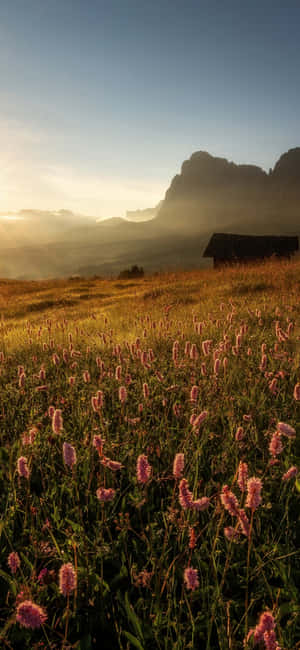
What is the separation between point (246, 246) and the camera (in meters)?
40.0

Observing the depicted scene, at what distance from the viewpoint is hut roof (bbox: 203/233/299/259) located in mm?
39250

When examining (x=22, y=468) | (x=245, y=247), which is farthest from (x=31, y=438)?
(x=245, y=247)

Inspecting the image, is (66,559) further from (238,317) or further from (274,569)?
(238,317)

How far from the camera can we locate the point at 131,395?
10.7 ft

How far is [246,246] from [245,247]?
0.20 m

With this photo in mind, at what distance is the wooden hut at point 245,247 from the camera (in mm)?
39125

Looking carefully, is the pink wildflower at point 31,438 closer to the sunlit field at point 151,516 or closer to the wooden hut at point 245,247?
the sunlit field at point 151,516

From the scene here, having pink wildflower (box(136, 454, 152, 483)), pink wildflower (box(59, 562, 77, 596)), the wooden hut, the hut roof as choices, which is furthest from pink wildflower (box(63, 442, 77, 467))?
the hut roof

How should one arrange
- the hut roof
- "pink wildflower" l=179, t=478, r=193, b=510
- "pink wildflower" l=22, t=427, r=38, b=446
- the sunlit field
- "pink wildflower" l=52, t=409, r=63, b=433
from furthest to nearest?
the hut roof, "pink wildflower" l=22, t=427, r=38, b=446, "pink wildflower" l=52, t=409, r=63, b=433, the sunlit field, "pink wildflower" l=179, t=478, r=193, b=510

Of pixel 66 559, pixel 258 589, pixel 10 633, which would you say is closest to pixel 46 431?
pixel 66 559

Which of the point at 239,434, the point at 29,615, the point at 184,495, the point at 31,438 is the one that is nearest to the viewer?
the point at 29,615

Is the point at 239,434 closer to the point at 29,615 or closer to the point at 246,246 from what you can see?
the point at 29,615

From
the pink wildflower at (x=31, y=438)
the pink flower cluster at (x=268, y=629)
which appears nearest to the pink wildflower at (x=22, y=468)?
the pink wildflower at (x=31, y=438)

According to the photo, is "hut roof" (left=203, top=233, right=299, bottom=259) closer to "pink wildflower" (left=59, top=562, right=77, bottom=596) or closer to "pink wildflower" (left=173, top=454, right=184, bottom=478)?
"pink wildflower" (left=173, top=454, right=184, bottom=478)
